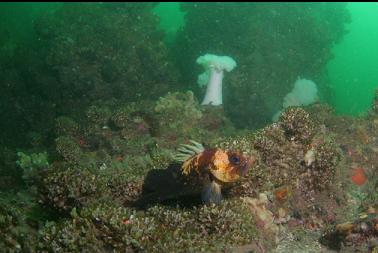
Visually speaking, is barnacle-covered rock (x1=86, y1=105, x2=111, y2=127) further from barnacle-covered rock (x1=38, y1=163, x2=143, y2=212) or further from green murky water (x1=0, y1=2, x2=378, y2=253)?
barnacle-covered rock (x1=38, y1=163, x2=143, y2=212)

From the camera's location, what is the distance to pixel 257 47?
21.0 m

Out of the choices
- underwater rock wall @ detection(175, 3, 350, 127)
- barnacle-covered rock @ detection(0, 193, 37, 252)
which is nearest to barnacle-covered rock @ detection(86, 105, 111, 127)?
barnacle-covered rock @ detection(0, 193, 37, 252)

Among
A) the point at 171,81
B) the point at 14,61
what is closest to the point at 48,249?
the point at 171,81

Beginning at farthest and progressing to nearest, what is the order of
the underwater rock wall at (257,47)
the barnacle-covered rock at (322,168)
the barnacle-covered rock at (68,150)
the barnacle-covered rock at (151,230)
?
the underwater rock wall at (257,47), the barnacle-covered rock at (68,150), the barnacle-covered rock at (322,168), the barnacle-covered rock at (151,230)

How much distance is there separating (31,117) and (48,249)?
489 inches

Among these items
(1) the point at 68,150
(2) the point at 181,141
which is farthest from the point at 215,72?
(1) the point at 68,150

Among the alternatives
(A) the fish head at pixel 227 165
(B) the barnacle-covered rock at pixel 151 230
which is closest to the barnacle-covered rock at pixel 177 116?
(B) the barnacle-covered rock at pixel 151 230

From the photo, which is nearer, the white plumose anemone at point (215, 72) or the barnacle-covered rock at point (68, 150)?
the barnacle-covered rock at point (68, 150)

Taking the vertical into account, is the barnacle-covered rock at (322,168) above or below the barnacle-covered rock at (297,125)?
below

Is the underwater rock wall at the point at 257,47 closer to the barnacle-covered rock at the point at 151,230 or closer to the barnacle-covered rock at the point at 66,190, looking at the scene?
the barnacle-covered rock at the point at 66,190

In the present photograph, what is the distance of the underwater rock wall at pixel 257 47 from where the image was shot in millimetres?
18641

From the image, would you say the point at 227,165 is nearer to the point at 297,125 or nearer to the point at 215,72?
the point at 297,125

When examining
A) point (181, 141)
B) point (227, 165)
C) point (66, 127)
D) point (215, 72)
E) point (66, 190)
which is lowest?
point (66, 190)

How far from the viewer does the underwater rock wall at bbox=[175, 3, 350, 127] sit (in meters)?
18.6
